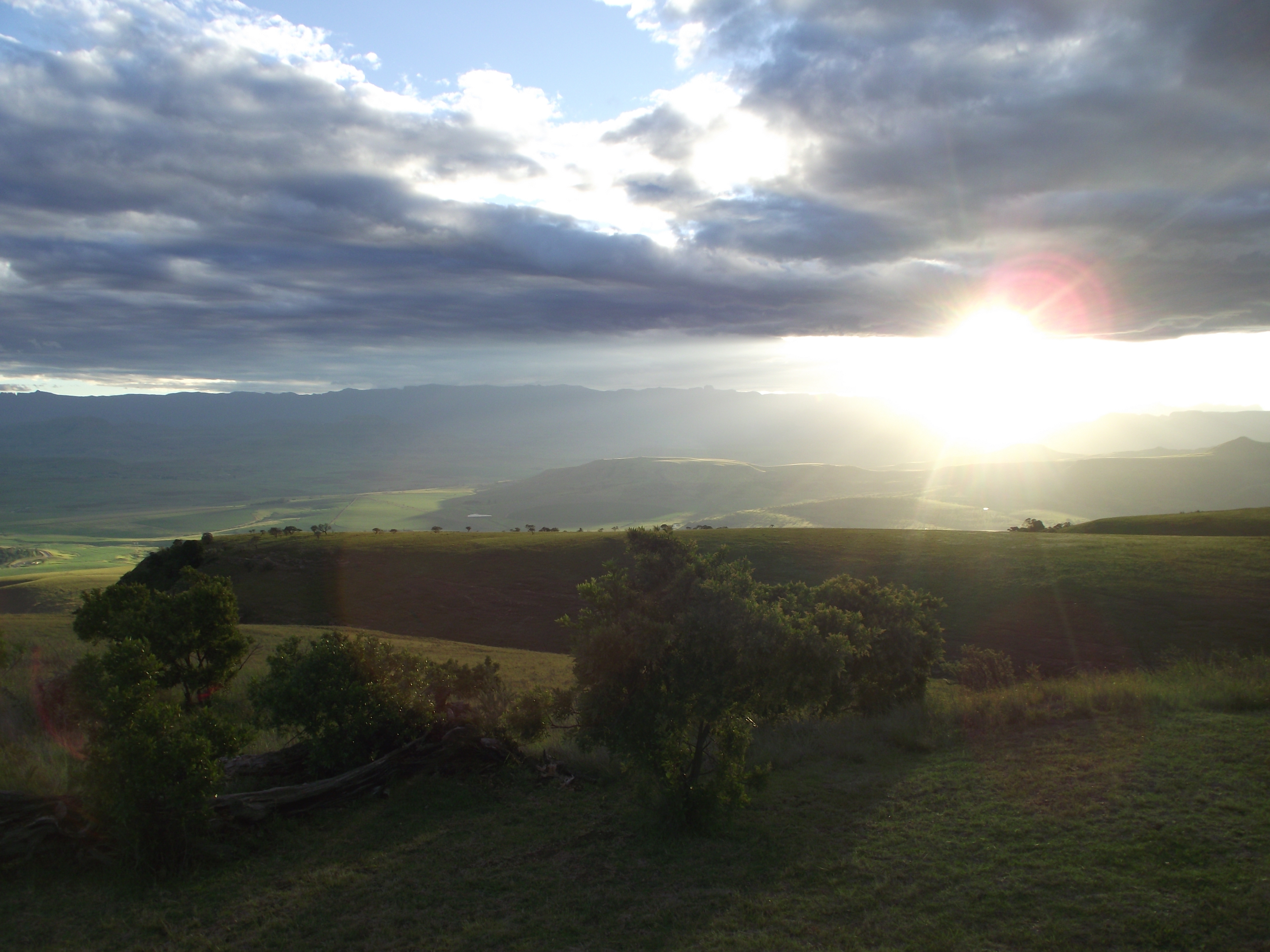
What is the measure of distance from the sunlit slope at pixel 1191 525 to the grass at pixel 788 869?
45.5 meters

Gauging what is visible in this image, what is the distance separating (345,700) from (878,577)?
28325mm

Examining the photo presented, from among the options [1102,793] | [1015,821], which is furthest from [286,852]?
[1102,793]

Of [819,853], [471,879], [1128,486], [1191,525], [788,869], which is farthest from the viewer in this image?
[1128,486]

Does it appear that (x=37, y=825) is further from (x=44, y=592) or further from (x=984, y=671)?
(x=44, y=592)

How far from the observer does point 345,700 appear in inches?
457

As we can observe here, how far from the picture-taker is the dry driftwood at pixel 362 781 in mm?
9992

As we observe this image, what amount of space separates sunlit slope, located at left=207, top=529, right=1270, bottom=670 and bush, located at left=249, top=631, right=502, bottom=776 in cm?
2350

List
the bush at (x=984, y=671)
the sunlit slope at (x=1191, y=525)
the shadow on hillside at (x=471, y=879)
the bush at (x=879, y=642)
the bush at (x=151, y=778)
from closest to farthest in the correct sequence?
the shadow on hillside at (x=471, y=879) < the bush at (x=151, y=778) < the bush at (x=879, y=642) < the bush at (x=984, y=671) < the sunlit slope at (x=1191, y=525)

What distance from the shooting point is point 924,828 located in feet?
30.0

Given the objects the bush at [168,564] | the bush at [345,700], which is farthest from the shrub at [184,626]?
the bush at [168,564]

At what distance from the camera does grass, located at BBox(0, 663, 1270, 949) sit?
6992mm

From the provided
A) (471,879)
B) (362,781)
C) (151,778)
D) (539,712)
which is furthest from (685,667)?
(151,778)

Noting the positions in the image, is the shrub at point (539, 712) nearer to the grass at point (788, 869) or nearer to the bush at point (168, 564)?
the grass at point (788, 869)

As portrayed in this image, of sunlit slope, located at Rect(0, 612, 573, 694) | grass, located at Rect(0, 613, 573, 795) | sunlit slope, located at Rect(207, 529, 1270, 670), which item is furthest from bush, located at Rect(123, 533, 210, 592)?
sunlit slope, located at Rect(0, 612, 573, 694)
